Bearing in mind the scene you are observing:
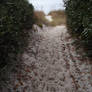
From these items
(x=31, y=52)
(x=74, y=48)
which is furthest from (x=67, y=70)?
(x=31, y=52)

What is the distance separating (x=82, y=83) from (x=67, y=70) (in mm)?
700

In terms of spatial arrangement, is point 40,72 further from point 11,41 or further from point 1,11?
point 1,11

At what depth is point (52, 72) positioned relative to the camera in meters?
3.83

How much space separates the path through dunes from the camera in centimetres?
320

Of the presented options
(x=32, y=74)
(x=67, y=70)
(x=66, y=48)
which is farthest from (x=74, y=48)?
(x=32, y=74)

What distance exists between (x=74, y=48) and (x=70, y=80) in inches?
68.0

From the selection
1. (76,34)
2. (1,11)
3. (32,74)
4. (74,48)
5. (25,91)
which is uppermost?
(1,11)

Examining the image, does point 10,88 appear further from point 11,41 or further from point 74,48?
point 74,48

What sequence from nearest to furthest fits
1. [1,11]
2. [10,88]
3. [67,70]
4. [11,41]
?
1. [10,88]
2. [1,11]
3. [11,41]
4. [67,70]

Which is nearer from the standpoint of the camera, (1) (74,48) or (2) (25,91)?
(2) (25,91)

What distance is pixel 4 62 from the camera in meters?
3.18

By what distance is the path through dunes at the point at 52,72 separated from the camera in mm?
3201

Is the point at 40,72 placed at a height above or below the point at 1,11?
below

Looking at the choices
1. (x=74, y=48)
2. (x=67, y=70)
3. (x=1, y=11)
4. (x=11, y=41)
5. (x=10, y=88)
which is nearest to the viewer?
(x=10, y=88)
